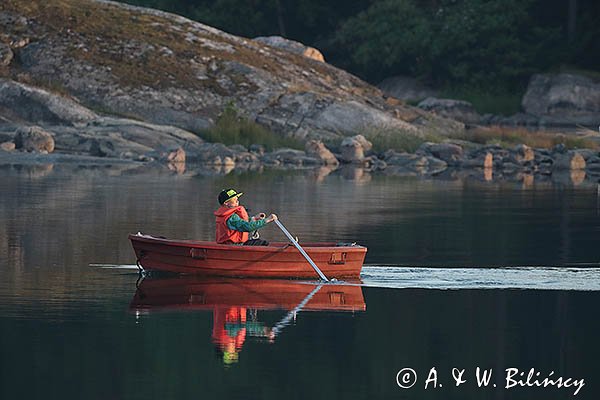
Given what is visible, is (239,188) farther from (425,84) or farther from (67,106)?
(425,84)

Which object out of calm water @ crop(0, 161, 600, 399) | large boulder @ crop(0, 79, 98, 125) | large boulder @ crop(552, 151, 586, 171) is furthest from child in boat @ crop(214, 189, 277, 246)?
large boulder @ crop(0, 79, 98, 125)

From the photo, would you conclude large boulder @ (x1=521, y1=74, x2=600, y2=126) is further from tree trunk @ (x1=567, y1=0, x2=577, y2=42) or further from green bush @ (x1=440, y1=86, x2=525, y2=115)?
tree trunk @ (x1=567, y1=0, x2=577, y2=42)

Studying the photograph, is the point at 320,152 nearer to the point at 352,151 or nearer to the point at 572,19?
the point at 352,151

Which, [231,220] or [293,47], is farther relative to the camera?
[293,47]

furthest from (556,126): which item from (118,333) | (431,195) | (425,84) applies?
(118,333)

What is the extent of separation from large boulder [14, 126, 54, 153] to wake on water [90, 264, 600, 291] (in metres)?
29.1

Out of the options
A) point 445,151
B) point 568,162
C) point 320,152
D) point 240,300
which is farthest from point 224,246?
point 445,151

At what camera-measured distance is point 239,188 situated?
36938 mm

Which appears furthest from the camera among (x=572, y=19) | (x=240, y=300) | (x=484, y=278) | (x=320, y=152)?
(x=572, y=19)

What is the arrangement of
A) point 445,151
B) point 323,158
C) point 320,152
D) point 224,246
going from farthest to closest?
1. point 445,151
2. point 320,152
3. point 323,158
4. point 224,246

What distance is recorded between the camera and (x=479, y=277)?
2016cm

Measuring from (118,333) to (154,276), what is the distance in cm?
475

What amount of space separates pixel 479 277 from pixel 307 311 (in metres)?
4.05

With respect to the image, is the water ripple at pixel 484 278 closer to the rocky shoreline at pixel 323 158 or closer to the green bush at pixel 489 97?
the rocky shoreline at pixel 323 158
